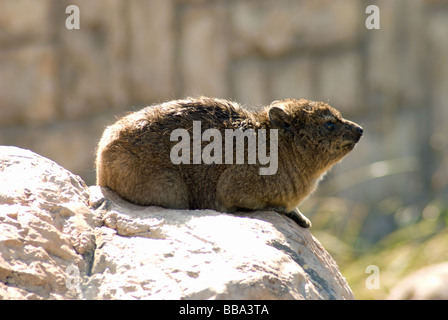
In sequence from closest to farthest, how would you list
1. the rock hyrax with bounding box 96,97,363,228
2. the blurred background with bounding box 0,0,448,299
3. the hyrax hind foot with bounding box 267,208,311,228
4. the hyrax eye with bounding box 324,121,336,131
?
the rock hyrax with bounding box 96,97,363,228, the hyrax hind foot with bounding box 267,208,311,228, the hyrax eye with bounding box 324,121,336,131, the blurred background with bounding box 0,0,448,299

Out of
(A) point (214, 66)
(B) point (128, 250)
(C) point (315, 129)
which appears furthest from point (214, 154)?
(A) point (214, 66)

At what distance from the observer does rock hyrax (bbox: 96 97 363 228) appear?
4.81 metres

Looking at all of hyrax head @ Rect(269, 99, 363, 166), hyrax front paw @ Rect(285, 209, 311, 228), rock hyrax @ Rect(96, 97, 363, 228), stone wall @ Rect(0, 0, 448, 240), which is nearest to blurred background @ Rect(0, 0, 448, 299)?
stone wall @ Rect(0, 0, 448, 240)

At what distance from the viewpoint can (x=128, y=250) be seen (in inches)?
156

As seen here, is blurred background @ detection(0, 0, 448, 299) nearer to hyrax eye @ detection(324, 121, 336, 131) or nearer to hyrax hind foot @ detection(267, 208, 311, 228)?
hyrax eye @ detection(324, 121, 336, 131)

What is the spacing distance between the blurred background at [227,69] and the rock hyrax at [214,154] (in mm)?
4905

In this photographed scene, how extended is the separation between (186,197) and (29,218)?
50.9 inches

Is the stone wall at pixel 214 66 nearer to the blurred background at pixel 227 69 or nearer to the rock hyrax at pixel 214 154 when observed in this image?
the blurred background at pixel 227 69

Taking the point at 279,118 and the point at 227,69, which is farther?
the point at 227,69

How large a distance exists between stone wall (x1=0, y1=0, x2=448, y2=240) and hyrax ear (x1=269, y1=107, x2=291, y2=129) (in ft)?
16.4

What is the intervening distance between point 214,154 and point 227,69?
571cm

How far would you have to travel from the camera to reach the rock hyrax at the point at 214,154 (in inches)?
189

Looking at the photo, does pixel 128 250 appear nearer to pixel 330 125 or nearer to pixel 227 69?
pixel 330 125
